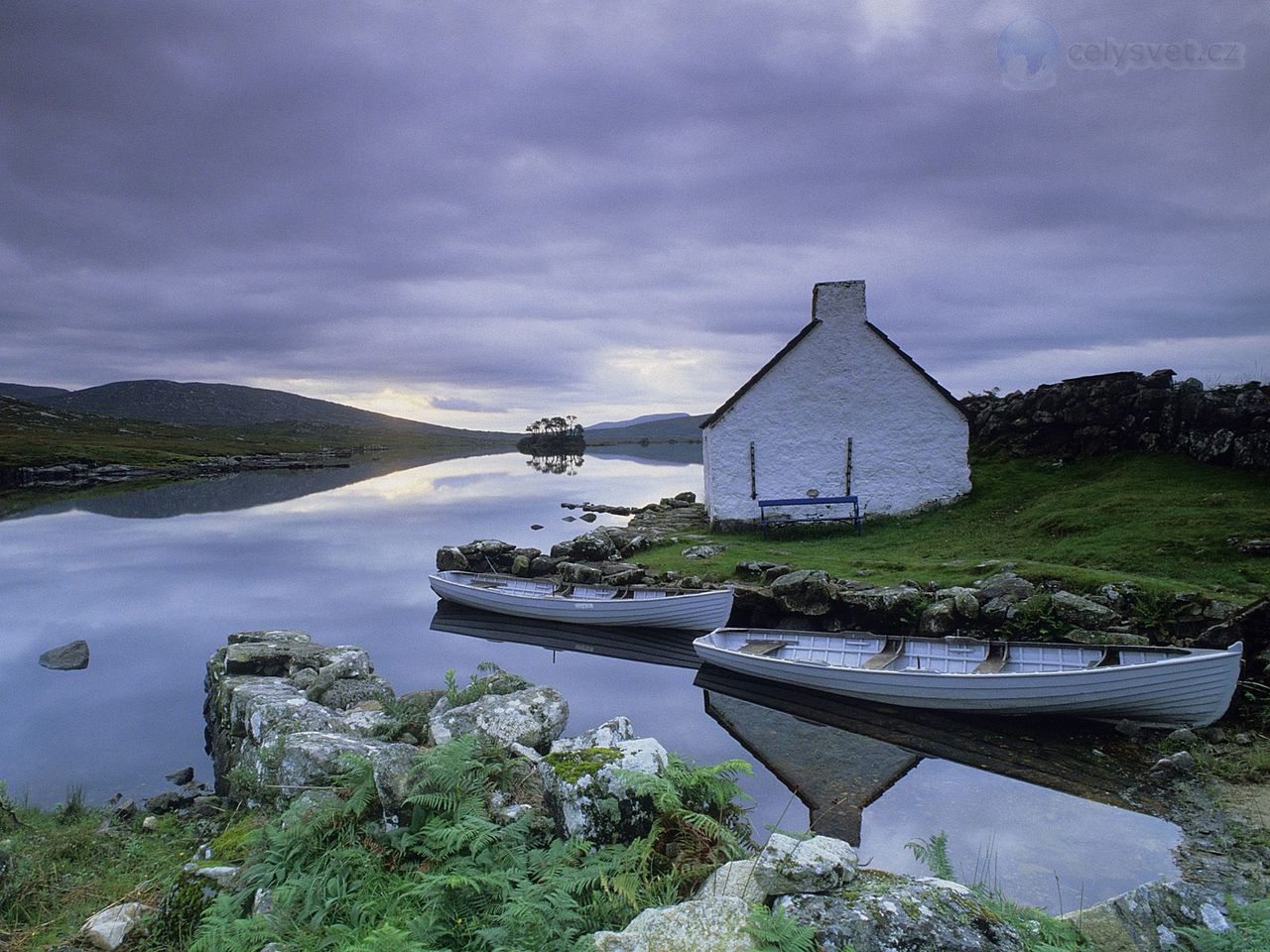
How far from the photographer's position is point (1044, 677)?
12727 millimetres

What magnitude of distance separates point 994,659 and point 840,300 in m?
18.4

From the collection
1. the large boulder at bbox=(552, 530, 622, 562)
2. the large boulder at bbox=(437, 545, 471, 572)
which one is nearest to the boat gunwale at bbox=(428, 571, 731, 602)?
the large boulder at bbox=(437, 545, 471, 572)

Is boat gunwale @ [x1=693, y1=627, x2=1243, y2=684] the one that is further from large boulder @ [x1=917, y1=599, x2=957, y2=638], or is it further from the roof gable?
the roof gable

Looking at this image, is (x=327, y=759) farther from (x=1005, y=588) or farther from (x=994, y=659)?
(x=1005, y=588)

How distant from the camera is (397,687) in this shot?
18344 mm

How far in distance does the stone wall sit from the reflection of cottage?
2.44 metres

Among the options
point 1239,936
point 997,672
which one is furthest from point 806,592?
point 1239,936

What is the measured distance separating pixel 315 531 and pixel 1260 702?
47702mm

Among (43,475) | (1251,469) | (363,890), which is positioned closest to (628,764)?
(363,890)

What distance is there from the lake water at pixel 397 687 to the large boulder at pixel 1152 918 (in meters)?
3.45

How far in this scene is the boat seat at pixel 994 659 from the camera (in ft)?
45.4

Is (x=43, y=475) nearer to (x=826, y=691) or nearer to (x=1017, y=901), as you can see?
(x=826, y=691)

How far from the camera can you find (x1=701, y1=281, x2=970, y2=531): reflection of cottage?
28.8 m

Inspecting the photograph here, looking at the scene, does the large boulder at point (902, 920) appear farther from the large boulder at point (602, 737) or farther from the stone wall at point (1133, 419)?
the stone wall at point (1133, 419)
